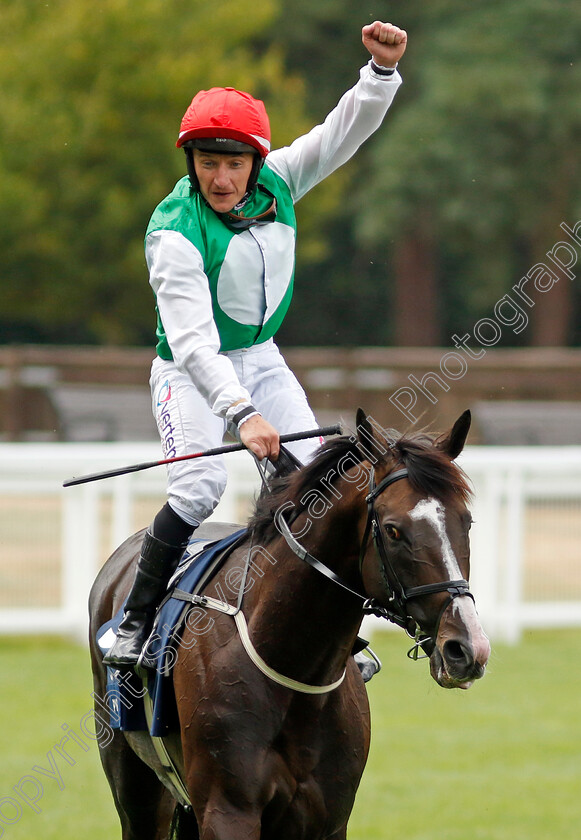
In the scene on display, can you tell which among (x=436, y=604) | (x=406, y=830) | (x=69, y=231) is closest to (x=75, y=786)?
Result: (x=406, y=830)

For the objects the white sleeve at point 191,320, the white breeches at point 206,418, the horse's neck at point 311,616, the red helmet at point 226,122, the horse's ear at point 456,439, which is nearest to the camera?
the horse's ear at point 456,439

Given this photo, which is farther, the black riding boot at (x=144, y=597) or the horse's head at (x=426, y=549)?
the black riding boot at (x=144, y=597)

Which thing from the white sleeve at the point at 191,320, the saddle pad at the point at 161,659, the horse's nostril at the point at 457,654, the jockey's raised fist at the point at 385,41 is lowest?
the saddle pad at the point at 161,659

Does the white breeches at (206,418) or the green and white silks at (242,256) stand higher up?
the green and white silks at (242,256)

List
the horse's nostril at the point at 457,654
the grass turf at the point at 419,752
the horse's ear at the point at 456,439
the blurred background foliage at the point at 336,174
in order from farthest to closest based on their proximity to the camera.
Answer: the blurred background foliage at the point at 336,174
the grass turf at the point at 419,752
the horse's ear at the point at 456,439
the horse's nostril at the point at 457,654

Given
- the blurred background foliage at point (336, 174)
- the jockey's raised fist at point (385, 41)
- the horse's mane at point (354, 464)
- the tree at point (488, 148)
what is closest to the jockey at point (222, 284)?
the jockey's raised fist at point (385, 41)

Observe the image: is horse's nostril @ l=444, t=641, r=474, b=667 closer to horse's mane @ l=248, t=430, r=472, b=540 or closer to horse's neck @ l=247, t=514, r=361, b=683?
horse's mane @ l=248, t=430, r=472, b=540

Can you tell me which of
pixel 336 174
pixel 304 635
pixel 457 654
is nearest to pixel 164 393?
pixel 304 635

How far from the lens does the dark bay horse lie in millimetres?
2986

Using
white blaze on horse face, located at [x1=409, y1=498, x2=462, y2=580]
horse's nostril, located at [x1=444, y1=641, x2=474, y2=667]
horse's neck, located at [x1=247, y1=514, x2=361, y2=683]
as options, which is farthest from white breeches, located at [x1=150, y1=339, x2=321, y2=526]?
horse's nostril, located at [x1=444, y1=641, x2=474, y2=667]

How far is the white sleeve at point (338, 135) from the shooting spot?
3.74 meters

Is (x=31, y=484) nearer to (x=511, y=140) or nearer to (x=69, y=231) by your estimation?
(x=69, y=231)

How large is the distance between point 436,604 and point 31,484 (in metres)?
6.32

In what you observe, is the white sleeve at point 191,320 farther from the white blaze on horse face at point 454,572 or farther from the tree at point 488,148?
the tree at point 488,148
